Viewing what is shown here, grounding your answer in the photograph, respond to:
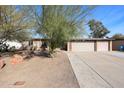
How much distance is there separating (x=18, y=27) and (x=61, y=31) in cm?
427

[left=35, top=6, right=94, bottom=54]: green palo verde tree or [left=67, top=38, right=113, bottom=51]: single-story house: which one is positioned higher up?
[left=35, top=6, right=94, bottom=54]: green palo verde tree

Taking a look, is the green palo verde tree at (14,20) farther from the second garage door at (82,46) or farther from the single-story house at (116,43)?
the single-story house at (116,43)

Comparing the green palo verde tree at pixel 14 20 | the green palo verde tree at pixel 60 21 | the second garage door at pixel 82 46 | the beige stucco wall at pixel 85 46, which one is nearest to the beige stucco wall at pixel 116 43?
the beige stucco wall at pixel 85 46

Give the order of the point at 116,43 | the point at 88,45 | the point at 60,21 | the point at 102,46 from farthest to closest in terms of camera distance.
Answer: the point at 116,43
the point at 102,46
the point at 88,45
the point at 60,21

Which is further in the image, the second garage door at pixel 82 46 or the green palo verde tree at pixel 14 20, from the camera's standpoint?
the second garage door at pixel 82 46

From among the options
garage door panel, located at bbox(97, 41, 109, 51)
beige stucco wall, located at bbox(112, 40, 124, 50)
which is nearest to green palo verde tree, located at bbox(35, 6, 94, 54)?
garage door panel, located at bbox(97, 41, 109, 51)

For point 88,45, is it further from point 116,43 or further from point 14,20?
point 14,20

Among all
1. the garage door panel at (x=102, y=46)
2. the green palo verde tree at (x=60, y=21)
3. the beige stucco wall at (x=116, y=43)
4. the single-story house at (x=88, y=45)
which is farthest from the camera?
the beige stucco wall at (x=116, y=43)

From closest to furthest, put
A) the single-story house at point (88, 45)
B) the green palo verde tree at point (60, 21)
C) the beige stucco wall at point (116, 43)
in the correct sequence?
1. the green palo verde tree at point (60, 21)
2. the single-story house at point (88, 45)
3. the beige stucco wall at point (116, 43)

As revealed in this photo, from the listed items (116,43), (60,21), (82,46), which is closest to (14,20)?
(60,21)

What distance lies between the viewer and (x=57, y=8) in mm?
15844

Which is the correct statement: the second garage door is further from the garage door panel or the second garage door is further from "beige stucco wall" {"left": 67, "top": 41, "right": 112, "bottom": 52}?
the garage door panel

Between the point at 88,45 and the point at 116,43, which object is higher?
the point at 116,43

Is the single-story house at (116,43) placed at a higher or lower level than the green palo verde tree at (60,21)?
lower
